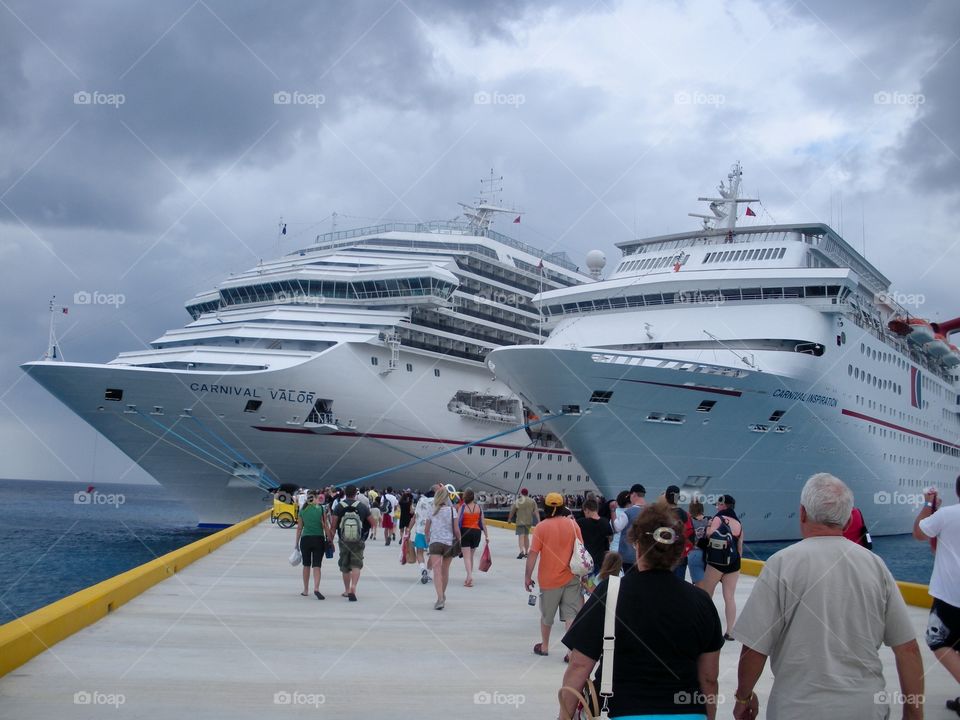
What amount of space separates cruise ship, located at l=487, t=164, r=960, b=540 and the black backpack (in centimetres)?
1494

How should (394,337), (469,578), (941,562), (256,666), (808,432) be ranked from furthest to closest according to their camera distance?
(394,337) → (808,432) → (469,578) → (256,666) → (941,562)

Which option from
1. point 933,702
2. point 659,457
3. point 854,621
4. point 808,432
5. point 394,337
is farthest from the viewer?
point 394,337

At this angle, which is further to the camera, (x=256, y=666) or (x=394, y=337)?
(x=394, y=337)

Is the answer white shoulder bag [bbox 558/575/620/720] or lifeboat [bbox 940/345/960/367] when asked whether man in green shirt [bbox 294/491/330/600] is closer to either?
white shoulder bag [bbox 558/575/620/720]

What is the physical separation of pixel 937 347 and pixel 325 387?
26182 mm

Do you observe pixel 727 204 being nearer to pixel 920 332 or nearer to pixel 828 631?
pixel 920 332

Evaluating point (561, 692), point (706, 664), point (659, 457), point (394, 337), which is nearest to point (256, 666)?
point (561, 692)

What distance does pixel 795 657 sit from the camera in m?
3.35

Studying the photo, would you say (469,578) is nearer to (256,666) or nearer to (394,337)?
(256,666)

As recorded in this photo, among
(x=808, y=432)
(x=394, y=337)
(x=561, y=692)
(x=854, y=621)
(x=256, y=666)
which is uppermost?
(x=394, y=337)

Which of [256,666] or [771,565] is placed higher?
[771,565]

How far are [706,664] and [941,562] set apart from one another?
2.56m

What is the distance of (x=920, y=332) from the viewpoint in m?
36.6

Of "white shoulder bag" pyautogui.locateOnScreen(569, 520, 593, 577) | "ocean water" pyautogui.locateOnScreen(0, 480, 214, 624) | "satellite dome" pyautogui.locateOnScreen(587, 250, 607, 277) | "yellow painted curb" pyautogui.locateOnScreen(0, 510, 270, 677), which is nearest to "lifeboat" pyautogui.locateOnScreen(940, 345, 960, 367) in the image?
"satellite dome" pyautogui.locateOnScreen(587, 250, 607, 277)
